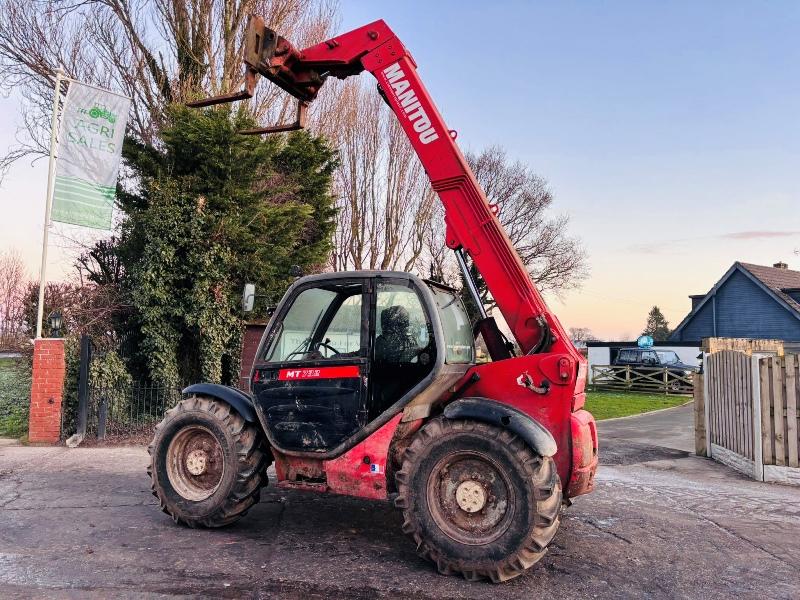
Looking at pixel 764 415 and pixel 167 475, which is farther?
pixel 764 415

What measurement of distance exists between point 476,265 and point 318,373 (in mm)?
1647

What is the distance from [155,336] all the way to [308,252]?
4586mm

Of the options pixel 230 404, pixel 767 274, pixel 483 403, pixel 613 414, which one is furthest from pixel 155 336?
pixel 767 274

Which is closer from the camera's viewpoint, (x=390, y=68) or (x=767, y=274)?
(x=390, y=68)

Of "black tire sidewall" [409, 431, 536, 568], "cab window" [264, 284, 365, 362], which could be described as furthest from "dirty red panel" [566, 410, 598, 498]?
"cab window" [264, 284, 365, 362]

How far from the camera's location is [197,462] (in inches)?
211

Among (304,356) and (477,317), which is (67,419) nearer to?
(304,356)

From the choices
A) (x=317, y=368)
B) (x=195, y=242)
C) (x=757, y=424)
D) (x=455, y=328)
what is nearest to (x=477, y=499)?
(x=455, y=328)

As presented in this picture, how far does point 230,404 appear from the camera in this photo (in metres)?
5.29

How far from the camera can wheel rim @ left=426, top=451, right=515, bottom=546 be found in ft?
14.0

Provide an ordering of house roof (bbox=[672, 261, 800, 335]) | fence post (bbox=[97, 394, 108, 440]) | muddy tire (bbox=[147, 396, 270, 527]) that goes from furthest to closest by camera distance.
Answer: house roof (bbox=[672, 261, 800, 335])
fence post (bbox=[97, 394, 108, 440])
muddy tire (bbox=[147, 396, 270, 527])

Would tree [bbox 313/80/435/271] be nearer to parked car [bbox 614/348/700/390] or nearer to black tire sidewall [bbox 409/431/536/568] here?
parked car [bbox 614/348/700/390]

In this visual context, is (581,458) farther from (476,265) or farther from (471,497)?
(476,265)

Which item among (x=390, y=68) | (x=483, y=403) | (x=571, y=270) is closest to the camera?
(x=483, y=403)
